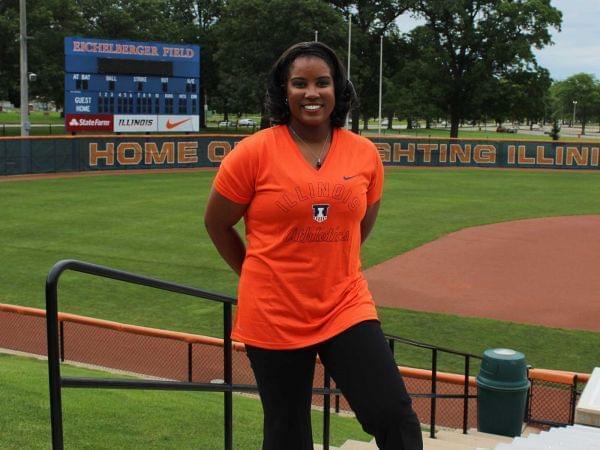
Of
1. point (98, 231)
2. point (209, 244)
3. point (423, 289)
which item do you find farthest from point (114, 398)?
point (98, 231)

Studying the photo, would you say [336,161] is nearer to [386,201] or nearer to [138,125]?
[386,201]

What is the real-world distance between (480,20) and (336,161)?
62012 millimetres

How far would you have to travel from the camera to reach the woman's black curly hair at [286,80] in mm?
3066

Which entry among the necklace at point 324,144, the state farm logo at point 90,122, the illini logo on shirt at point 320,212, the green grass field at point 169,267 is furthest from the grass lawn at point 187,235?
the illini logo on shirt at point 320,212

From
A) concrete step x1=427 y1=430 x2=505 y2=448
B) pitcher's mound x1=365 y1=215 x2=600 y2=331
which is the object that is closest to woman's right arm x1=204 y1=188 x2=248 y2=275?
concrete step x1=427 y1=430 x2=505 y2=448

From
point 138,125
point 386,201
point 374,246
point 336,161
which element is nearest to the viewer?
point 336,161

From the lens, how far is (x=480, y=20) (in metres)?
61.0

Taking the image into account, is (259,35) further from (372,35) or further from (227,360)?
(227,360)

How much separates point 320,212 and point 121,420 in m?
2.99

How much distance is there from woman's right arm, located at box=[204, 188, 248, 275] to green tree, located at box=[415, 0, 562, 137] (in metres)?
59.1

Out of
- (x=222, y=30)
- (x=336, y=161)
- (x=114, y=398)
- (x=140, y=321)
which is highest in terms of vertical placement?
(x=222, y=30)

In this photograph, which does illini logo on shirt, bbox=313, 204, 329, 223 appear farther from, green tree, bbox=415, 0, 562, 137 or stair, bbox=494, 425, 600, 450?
green tree, bbox=415, 0, 562, 137

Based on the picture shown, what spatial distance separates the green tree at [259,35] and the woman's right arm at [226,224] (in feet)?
177

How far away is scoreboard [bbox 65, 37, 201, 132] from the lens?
117ft
